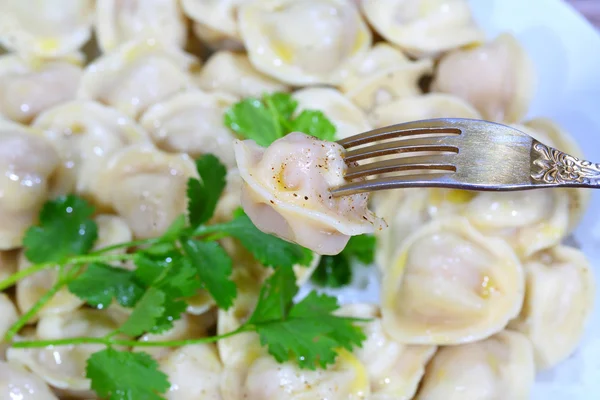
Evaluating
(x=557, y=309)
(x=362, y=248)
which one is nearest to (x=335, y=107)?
(x=362, y=248)

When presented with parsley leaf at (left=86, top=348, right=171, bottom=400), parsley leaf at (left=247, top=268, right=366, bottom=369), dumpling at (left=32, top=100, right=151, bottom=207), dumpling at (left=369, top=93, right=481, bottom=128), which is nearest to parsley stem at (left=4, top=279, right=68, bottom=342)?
parsley leaf at (left=86, top=348, right=171, bottom=400)

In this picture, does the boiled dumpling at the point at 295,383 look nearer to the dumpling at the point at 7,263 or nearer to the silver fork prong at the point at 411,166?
the silver fork prong at the point at 411,166

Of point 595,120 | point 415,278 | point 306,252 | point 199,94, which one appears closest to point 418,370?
point 415,278

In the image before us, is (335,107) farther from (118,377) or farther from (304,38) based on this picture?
(118,377)

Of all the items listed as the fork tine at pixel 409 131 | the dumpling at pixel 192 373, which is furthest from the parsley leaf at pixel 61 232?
the fork tine at pixel 409 131

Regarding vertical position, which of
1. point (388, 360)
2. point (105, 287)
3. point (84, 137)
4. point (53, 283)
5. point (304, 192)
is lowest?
point (388, 360)

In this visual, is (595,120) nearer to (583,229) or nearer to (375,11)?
(583,229)
